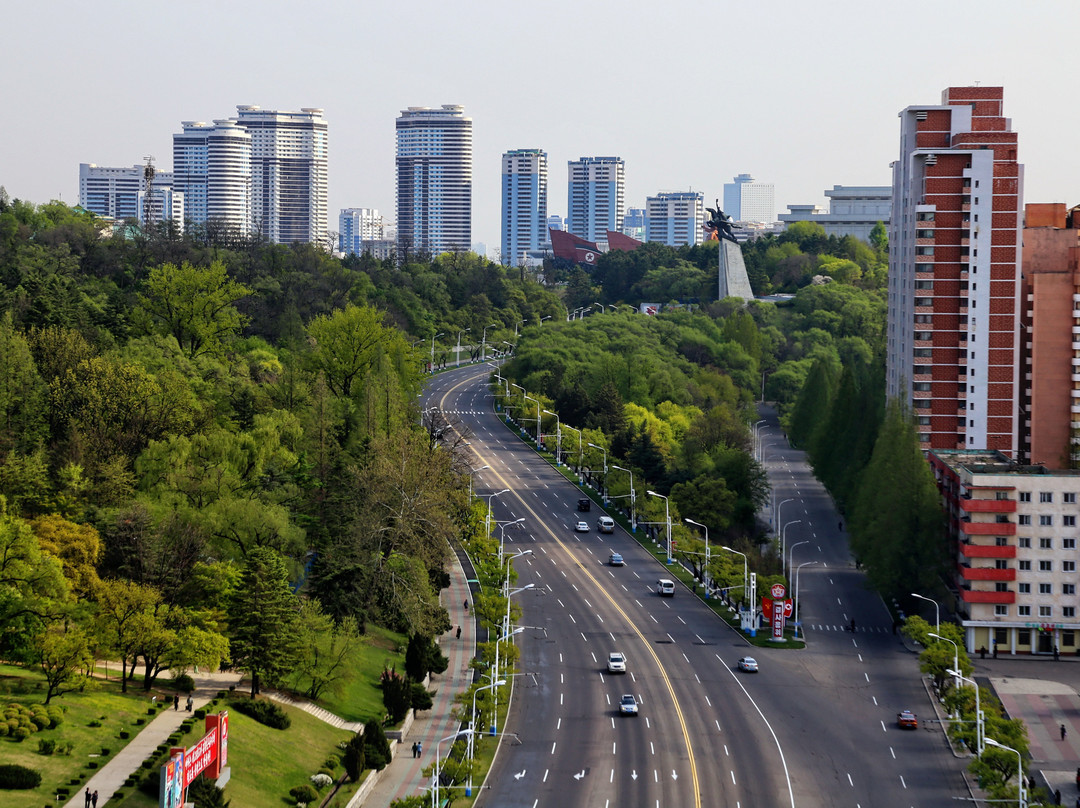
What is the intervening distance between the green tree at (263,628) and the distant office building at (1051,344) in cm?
5592

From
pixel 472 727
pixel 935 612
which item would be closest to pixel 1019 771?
pixel 472 727

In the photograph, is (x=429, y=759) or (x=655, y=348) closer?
(x=429, y=759)

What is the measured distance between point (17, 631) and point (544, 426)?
78.2m

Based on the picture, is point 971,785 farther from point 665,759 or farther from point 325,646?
point 325,646

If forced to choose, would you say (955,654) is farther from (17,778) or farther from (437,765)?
(17,778)

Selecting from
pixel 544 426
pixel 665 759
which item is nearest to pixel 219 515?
pixel 665 759

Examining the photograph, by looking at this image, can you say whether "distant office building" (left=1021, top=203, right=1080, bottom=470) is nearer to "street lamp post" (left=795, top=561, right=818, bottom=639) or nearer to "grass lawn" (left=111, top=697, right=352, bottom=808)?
"street lamp post" (left=795, top=561, right=818, bottom=639)

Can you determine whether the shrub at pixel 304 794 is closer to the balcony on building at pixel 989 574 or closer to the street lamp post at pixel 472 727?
the street lamp post at pixel 472 727

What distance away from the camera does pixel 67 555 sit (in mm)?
59438

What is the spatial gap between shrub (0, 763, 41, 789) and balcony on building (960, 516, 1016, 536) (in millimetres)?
49976

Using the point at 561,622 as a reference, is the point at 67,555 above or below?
above

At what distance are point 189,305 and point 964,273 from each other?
55179mm

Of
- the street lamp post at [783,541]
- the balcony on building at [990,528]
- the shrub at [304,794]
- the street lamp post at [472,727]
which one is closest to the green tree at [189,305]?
the street lamp post at [783,541]

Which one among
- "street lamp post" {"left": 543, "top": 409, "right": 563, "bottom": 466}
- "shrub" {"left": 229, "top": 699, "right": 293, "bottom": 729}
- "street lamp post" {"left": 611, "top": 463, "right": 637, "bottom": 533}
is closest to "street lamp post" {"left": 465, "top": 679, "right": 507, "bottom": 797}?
"shrub" {"left": 229, "top": 699, "right": 293, "bottom": 729}
